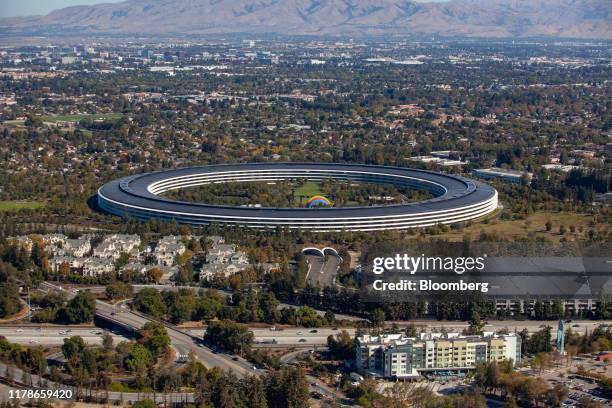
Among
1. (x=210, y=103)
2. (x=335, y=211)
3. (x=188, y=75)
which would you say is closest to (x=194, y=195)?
(x=335, y=211)

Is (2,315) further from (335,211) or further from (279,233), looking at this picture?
(335,211)

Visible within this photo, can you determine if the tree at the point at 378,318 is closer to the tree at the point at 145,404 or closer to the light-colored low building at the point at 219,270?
the light-colored low building at the point at 219,270

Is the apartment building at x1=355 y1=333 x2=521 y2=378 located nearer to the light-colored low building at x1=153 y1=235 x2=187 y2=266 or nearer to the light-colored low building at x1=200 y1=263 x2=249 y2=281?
the light-colored low building at x1=200 y1=263 x2=249 y2=281

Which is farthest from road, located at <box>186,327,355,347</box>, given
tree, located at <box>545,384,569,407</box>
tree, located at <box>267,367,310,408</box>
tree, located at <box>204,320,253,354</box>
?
tree, located at <box>545,384,569,407</box>

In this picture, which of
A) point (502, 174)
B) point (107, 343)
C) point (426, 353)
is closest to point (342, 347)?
point (426, 353)

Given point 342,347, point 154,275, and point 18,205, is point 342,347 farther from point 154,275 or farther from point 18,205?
point 18,205

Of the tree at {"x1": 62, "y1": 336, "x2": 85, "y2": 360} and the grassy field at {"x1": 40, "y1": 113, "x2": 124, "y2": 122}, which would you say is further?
the grassy field at {"x1": 40, "y1": 113, "x2": 124, "y2": 122}
